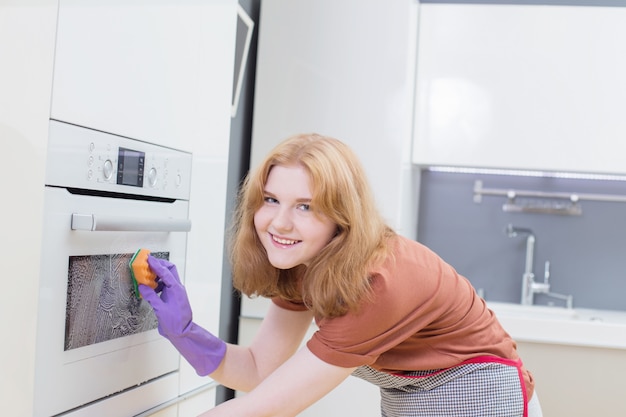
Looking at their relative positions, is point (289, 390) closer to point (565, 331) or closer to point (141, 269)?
point (141, 269)

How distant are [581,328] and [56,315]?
216 cm

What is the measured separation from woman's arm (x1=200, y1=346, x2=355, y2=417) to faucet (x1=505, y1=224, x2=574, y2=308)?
2249 mm

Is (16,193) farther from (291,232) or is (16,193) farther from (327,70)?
(327,70)

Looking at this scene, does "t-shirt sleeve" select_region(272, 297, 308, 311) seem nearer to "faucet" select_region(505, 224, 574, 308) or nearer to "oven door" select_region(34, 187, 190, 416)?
"oven door" select_region(34, 187, 190, 416)

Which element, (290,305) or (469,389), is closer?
(469,389)

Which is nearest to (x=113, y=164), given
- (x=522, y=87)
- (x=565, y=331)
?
(x=565, y=331)

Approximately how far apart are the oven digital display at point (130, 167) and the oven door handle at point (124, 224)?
6 cm

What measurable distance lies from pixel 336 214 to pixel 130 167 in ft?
1.17

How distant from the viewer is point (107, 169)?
51.8 inches

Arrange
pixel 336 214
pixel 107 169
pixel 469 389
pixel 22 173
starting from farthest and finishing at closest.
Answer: pixel 469 389 → pixel 336 214 → pixel 107 169 → pixel 22 173

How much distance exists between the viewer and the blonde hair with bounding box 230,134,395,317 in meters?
1.40

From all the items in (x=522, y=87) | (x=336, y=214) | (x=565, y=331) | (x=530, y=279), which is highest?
(x=522, y=87)

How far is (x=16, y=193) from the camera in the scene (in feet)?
3.65

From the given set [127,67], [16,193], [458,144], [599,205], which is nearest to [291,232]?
[127,67]
